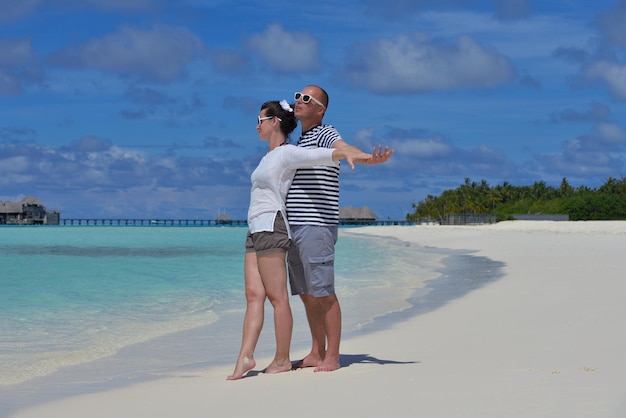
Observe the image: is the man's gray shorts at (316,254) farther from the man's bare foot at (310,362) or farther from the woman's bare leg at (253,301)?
the man's bare foot at (310,362)

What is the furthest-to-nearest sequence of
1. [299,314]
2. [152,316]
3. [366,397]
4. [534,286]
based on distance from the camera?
[534,286], [152,316], [299,314], [366,397]

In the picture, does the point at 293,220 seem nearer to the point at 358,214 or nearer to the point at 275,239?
the point at 275,239

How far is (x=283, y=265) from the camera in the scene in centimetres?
489

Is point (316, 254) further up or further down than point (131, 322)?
further up

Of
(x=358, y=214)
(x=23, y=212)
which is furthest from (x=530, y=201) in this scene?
(x=23, y=212)

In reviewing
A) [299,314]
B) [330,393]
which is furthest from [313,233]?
[299,314]

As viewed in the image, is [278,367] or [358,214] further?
[358,214]

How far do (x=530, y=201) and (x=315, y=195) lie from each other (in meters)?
105

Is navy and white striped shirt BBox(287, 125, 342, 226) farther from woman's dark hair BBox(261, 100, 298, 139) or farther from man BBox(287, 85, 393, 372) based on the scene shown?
woman's dark hair BBox(261, 100, 298, 139)

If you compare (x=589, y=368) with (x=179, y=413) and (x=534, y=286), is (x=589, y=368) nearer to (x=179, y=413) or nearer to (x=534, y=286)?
(x=179, y=413)

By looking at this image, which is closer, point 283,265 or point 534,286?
point 283,265

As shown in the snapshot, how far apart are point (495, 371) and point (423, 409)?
1.13 m

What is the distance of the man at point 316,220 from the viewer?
4758mm

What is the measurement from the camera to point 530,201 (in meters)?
106
